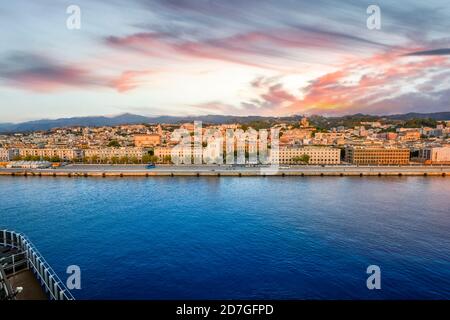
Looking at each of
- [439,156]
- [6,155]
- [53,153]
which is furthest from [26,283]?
[439,156]

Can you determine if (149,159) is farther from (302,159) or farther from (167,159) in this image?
(302,159)

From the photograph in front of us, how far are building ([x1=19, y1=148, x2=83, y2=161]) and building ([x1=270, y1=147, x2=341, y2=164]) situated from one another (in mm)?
12982

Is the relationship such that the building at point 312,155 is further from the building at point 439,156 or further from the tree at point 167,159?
the tree at point 167,159

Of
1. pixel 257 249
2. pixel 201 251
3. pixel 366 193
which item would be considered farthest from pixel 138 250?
pixel 366 193

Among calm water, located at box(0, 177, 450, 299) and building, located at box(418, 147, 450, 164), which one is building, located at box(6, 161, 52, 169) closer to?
calm water, located at box(0, 177, 450, 299)

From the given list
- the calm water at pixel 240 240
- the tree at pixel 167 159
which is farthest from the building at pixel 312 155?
the calm water at pixel 240 240

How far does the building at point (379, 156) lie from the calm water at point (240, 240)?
26.5 ft

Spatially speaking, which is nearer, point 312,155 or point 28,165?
point 28,165

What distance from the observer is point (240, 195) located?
408 inches

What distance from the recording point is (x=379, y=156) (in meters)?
19.1

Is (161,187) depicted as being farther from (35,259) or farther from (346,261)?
(35,259)

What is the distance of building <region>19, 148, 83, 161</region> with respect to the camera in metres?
20.0

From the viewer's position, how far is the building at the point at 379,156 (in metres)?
19.0

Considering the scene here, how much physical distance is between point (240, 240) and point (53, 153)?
18.6 metres
